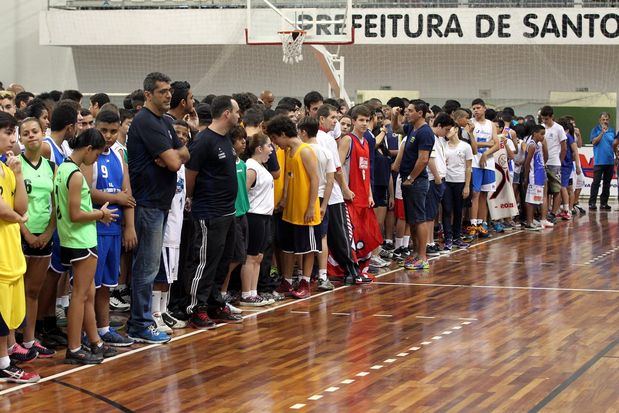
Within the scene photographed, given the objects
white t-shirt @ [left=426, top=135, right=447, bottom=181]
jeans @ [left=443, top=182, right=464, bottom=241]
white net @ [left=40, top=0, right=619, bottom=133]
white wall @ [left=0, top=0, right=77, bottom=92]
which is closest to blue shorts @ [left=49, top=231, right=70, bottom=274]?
white t-shirt @ [left=426, top=135, right=447, bottom=181]

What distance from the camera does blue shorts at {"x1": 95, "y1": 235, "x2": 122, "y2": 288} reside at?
7.69m

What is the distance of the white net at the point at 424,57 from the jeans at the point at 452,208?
10.2 meters

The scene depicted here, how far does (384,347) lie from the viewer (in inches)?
309

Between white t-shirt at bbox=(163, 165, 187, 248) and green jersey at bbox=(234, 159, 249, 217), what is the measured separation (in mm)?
720

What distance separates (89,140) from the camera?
24.4 ft

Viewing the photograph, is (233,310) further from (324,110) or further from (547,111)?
(547,111)

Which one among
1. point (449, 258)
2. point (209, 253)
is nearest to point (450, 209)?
point (449, 258)

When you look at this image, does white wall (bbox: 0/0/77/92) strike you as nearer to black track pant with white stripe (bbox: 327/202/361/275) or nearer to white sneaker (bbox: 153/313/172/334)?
black track pant with white stripe (bbox: 327/202/361/275)

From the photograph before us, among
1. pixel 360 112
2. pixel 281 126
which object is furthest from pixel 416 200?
pixel 281 126

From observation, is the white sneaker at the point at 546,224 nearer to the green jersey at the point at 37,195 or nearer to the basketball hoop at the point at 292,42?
the basketball hoop at the point at 292,42

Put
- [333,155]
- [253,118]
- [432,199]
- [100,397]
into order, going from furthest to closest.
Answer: [432,199] < [333,155] < [253,118] < [100,397]

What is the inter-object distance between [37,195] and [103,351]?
3.77 ft

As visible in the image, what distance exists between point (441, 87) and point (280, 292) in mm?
15233

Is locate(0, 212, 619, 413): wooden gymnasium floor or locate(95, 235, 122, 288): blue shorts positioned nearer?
locate(0, 212, 619, 413): wooden gymnasium floor
